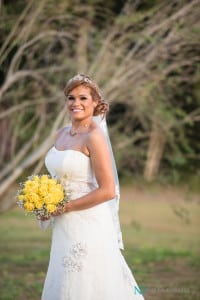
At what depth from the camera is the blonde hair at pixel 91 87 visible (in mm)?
5973

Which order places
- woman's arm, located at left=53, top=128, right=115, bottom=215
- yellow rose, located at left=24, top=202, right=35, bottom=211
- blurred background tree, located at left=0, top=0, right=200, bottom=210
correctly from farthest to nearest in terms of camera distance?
blurred background tree, located at left=0, top=0, right=200, bottom=210, yellow rose, located at left=24, top=202, right=35, bottom=211, woman's arm, located at left=53, top=128, right=115, bottom=215

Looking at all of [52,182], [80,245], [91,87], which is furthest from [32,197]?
[91,87]

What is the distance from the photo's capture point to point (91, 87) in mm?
6016

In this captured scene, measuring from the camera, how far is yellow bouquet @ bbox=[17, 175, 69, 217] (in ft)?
18.9

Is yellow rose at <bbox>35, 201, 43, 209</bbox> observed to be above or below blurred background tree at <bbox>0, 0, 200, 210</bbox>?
below

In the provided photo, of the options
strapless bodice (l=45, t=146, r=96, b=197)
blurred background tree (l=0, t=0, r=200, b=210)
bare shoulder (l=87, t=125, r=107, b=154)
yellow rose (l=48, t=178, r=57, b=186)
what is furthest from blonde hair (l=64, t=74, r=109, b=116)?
blurred background tree (l=0, t=0, r=200, b=210)

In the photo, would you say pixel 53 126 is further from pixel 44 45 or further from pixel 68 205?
pixel 68 205

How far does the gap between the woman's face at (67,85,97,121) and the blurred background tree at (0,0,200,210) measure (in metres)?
4.86

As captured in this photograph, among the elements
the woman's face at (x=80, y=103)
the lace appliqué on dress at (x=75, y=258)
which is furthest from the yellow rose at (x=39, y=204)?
the woman's face at (x=80, y=103)

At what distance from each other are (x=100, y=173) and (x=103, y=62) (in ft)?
21.0

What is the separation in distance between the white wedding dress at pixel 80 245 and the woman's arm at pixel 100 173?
109 mm

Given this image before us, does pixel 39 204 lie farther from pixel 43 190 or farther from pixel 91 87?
pixel 91 87

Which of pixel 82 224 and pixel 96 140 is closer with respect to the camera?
pixel 96 140

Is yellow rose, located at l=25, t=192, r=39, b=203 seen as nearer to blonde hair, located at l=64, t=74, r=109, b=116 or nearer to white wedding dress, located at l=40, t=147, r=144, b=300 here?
white wedding dress, located at l=40, t=147, r=144, b=300
